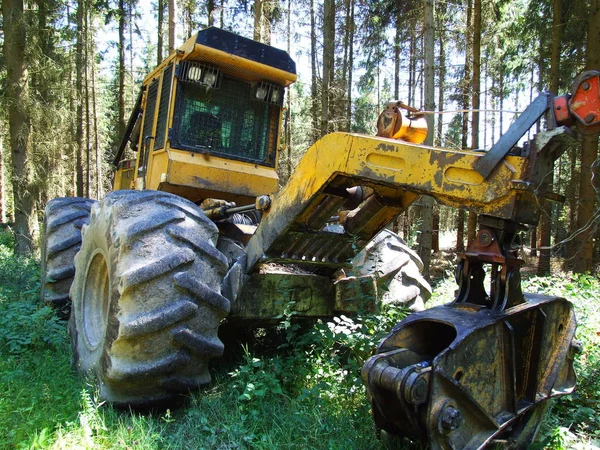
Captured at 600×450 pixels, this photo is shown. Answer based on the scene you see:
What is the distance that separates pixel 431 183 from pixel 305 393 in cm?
171

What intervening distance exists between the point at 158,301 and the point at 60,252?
8.90 ft

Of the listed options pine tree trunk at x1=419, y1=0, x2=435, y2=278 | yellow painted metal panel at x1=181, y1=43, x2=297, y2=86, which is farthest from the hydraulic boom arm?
pine tree trunk at x1=419, y1=0, x2=435, y2=278

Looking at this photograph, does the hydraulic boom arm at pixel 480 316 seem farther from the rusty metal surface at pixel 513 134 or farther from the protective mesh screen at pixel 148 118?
the protective mesh screen at pixel 148 118

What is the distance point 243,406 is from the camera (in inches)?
139

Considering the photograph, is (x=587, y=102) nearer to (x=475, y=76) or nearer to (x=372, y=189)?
(x=372, y=189)

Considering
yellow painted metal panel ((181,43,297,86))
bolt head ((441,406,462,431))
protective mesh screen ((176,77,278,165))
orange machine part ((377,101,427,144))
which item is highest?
yellow painted metal panel ((181,43,297,86))

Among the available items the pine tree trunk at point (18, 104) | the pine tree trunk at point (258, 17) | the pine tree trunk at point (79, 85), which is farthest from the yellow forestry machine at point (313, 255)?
the pine tree trunk at point (79, 85)

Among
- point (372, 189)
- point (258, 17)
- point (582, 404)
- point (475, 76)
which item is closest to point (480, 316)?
point (372, 189)

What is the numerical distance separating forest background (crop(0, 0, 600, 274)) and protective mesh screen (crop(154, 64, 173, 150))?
5.01ft

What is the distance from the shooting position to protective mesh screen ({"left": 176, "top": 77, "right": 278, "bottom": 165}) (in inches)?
195

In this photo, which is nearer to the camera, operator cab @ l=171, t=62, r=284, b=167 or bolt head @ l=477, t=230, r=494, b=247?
bolt head @ l=477, t=230, r=494, b=247

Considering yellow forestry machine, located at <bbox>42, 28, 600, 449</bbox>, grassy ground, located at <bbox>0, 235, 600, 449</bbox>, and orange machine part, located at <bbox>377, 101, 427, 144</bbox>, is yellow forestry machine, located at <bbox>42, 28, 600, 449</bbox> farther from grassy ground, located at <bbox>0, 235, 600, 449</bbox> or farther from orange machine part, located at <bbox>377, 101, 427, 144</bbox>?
grassy ground, located at <bbox>0, 235, 600, 449</bbox>

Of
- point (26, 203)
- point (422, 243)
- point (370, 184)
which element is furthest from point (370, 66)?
point (370, 184)

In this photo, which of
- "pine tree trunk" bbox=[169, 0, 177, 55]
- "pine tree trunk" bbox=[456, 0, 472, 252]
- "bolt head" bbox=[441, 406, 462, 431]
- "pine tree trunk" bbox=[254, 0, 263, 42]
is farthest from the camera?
"pine tree trunk" bbox=[456, 0, 472, 252]
